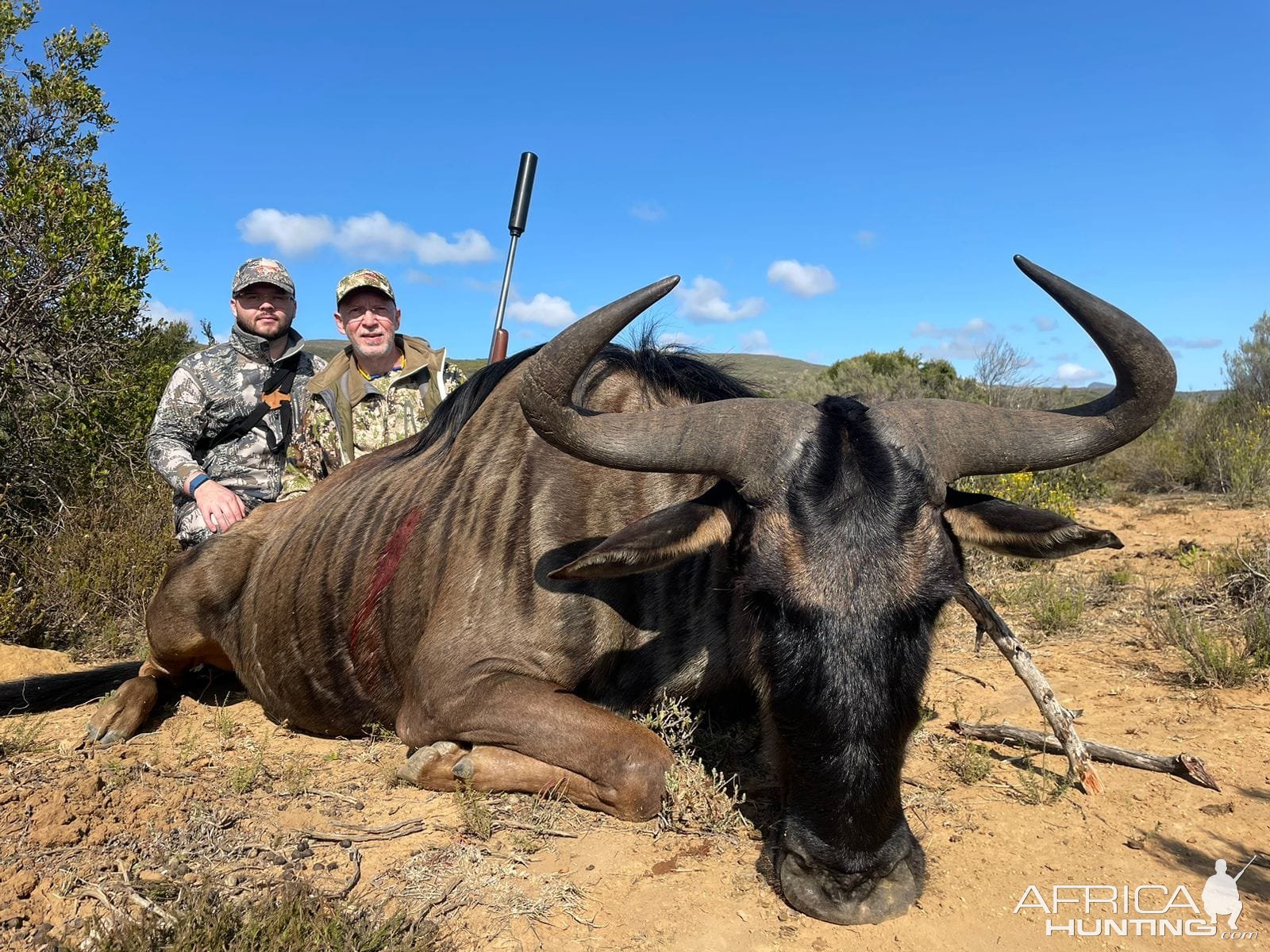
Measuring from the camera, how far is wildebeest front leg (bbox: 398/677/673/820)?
317 centimetres

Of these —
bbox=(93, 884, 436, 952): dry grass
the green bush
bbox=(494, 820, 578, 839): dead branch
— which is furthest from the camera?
the green bush

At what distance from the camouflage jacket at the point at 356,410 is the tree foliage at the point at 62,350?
2.04 meters

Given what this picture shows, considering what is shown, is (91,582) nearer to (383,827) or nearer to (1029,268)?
(383,827)

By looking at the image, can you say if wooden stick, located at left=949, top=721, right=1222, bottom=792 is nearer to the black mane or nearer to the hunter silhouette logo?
the hunter silhouette logo

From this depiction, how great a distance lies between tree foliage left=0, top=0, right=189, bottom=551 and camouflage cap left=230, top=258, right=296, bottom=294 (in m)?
1.53

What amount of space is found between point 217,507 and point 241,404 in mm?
1190

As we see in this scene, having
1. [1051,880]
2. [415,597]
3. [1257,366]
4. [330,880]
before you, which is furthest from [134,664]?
[1257,366]

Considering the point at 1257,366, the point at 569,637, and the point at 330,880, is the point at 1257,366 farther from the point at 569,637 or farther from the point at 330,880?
the point at 330,880

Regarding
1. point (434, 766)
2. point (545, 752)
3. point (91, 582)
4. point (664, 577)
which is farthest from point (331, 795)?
point (91, 582)

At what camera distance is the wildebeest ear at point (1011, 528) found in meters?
2.92

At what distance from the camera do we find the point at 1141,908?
8.60 ft

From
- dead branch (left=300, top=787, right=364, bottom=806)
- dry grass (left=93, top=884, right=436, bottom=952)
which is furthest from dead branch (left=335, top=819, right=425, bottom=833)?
dry grass (left=93, top=884, right=436, bottom=952)

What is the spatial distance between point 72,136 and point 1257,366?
16.2 m

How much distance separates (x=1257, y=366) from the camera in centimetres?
1348
